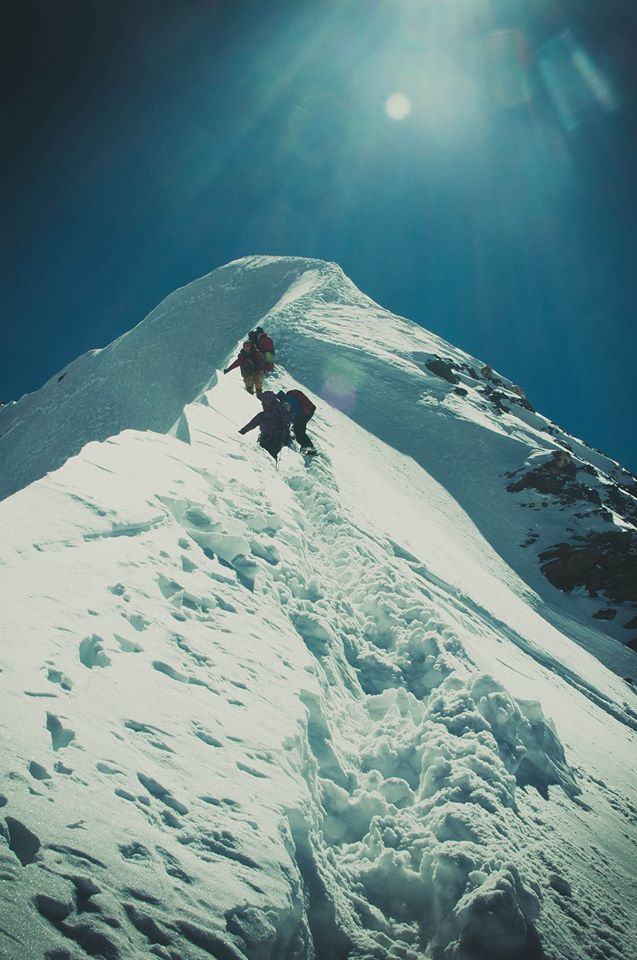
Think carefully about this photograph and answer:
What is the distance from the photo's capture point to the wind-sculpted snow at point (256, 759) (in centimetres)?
297

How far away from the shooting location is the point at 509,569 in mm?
19266

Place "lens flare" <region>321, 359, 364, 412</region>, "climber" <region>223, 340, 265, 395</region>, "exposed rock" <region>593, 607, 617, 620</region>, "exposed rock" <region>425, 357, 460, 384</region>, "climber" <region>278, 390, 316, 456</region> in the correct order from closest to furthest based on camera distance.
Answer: "climber" <region>278, 390, 316, 456</region>, "climber" <region>223, 340, 265, 395</region>, "exposed rock" <region>593, 607, 617, 620</region>, "lens flare" <region>321, 359, 364, 412</region>, "exposed rock" <region>425, 357, 460, 384</region>

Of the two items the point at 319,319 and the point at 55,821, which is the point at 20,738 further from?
the point at 319,319

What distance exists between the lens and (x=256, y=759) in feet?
13.7

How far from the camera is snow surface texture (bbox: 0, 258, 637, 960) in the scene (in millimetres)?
3004

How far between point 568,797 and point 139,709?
5.12 m

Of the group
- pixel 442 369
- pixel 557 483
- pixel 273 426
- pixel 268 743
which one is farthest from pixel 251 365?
pixel 442 369

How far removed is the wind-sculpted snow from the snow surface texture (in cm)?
2

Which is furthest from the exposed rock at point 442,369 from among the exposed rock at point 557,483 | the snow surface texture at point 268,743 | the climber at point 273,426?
the snow surface texture at point 268,743

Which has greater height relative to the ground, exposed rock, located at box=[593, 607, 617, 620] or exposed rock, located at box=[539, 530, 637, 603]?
exposed rock, located at box=[539, 530, 637, 603]

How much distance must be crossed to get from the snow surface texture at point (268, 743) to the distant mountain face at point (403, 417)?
10.0m

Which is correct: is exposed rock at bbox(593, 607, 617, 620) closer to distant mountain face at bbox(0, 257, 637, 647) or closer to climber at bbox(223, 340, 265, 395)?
distant mountain face at bbox(0, 257, 637, 647)

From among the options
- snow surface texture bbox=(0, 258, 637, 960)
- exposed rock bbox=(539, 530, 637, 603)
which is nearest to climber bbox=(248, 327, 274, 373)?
snow surface texture bbox=(0, 258, 637, 960)

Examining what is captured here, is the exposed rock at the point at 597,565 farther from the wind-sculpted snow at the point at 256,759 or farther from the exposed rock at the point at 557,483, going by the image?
the wind-sculpted snow at the point at 256,759
